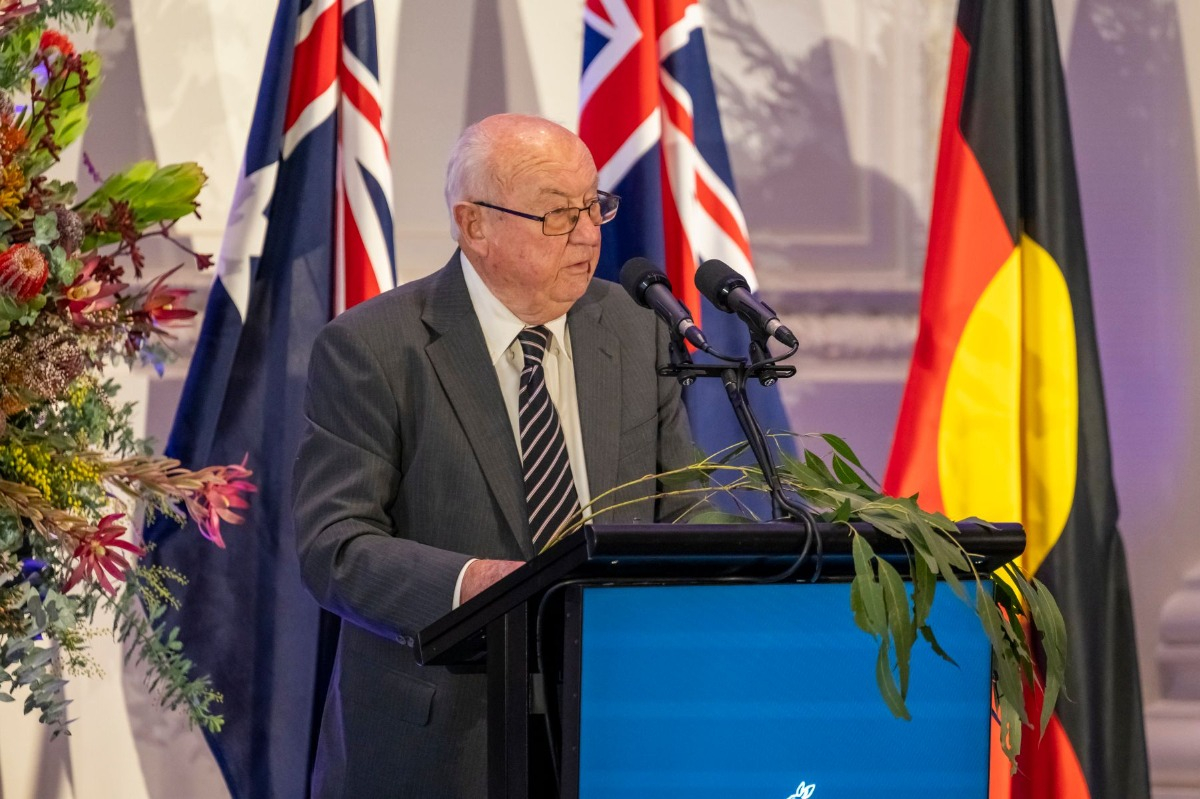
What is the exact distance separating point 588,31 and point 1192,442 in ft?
5.98

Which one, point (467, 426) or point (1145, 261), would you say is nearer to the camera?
point (467, 426)

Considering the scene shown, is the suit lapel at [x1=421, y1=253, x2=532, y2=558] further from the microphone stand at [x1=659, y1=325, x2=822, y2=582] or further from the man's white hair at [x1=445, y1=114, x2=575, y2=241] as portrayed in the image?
the microphone stand at [x1=659, y1=325, x2=822, y2=582]

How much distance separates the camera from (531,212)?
82.7 inches

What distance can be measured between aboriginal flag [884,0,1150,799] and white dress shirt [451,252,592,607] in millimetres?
1064

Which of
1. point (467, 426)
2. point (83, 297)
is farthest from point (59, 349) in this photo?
point (467, 426)

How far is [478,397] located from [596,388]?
21 centimetres

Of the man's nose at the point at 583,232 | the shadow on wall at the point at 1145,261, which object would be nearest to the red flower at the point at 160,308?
the man's nose at the point at 583,232

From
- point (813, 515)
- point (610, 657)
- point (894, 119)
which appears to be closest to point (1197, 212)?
point (894, 119)

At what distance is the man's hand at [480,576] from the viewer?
159 cm

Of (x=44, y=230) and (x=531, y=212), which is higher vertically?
(x=531, y=212)

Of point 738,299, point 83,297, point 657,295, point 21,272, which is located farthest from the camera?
point 83,297

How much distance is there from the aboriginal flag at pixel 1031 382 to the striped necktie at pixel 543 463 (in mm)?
1160

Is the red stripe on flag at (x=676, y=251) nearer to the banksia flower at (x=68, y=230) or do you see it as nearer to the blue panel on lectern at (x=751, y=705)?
the banksia flower at (x=68, y=230)

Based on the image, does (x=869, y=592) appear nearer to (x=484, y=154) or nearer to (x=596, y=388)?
(x=596, y=388)
